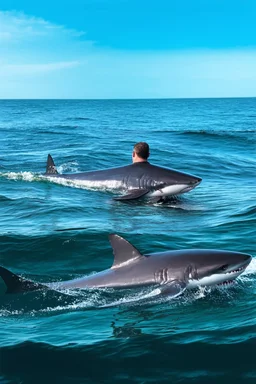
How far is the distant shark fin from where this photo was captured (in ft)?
54.2

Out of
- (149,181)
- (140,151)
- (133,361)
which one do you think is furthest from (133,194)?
(133,361)

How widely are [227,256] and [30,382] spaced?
416cm

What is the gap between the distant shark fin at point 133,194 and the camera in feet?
54.2

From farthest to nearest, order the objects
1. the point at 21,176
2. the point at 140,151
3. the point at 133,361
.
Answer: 1. the point at 21,176
2. the point at 140,151
3. the point at 133,361

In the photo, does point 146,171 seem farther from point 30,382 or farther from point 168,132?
point 168,132

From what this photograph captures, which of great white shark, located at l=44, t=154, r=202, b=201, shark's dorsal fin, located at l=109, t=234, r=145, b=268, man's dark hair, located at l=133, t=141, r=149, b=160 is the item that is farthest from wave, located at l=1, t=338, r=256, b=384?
man's dark hair, located at l=133, t=141, r=149, b=160

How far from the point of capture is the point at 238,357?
678 cm

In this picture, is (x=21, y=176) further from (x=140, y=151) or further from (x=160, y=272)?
(x=160, y=272)

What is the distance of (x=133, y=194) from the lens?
55.9 feet

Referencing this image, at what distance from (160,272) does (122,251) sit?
727 millimetres

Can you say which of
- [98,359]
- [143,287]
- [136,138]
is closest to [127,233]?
[143,287]

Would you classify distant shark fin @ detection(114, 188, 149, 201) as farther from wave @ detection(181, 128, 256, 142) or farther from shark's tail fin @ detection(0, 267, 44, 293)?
wave @ detection(181, 128, 256, 142)

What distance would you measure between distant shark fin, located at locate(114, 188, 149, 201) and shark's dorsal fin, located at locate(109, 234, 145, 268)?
7081 millimetres

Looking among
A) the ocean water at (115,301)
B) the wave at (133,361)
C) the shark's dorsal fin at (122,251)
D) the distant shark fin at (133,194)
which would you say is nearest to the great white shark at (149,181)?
the distant shark fin at (133,194)
